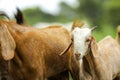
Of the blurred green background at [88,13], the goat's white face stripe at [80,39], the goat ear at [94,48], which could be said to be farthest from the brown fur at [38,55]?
the blurred green background at [88,13]

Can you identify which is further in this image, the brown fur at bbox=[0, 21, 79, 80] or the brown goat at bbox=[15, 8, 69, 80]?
the brown goat at bbox=[15, 8, 69, 80]

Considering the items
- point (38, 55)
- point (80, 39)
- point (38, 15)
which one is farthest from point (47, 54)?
point (38, 15)

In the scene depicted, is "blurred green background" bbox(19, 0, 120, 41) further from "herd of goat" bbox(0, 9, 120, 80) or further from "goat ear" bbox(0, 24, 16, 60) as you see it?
"goat ear" bbox(0, 24, 16, 60)

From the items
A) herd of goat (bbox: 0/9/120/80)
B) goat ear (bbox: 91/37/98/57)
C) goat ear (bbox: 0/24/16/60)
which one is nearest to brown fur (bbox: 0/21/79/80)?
herd of goat (bbox: 0/9/120/80)

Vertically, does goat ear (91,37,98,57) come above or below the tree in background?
above

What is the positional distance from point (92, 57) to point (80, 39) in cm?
86

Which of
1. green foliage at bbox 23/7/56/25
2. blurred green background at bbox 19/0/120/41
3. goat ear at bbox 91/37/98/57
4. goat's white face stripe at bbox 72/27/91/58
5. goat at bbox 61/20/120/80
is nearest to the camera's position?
goat's white face stripe at bbox 72/27/91/58

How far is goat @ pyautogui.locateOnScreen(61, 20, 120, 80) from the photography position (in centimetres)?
1523

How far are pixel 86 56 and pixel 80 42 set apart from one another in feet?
2.55

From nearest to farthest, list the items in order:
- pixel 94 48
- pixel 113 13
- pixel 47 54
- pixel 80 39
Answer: pixel 80 39
pixel 94 48
pixel 47 54
pixel 113 13

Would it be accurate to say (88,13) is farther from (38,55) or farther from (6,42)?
(6,42)

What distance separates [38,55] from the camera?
16.0m

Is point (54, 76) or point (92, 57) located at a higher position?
point (92, 57)

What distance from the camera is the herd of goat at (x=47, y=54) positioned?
15.3m
